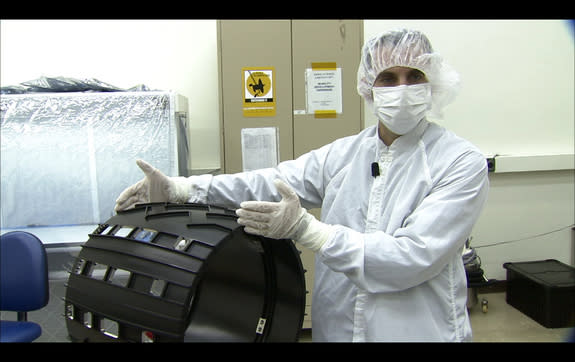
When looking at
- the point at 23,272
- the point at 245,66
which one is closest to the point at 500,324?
the point at 245,66

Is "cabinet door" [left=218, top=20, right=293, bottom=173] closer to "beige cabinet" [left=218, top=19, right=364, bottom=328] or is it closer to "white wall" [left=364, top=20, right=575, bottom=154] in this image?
"beige cabinet" [left=218, top=19, right=364, bottom=328]

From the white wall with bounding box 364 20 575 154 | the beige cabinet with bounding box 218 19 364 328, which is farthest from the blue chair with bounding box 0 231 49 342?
the white wall with bounding box 364 20 575 154

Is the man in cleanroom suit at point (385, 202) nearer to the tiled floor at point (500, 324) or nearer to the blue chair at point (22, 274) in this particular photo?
the blue chair at point (22, 274)

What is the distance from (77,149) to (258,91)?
2.97 ft

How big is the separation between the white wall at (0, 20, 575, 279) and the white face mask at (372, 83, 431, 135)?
1.32m

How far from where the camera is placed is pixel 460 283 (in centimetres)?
87

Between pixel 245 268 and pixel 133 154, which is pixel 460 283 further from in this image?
pixel 133 154

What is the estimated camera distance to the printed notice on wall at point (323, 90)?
6.27 ft

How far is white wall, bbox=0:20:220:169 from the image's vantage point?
2.14 metres

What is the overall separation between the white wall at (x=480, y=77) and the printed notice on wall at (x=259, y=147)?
461 mm

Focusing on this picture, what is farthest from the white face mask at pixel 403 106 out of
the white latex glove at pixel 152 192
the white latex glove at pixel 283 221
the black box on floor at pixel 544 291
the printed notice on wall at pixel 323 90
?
the black box on floor at pixel 544 291

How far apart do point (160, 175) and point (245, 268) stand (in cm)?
33

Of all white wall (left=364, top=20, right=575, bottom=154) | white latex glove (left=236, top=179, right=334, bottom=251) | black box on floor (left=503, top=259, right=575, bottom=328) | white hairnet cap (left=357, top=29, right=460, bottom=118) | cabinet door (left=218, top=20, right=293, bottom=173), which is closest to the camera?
white latex glove (left=236, top=179, right=334, bottom=251)

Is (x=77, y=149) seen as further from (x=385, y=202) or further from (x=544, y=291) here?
(x=544, y=291)
